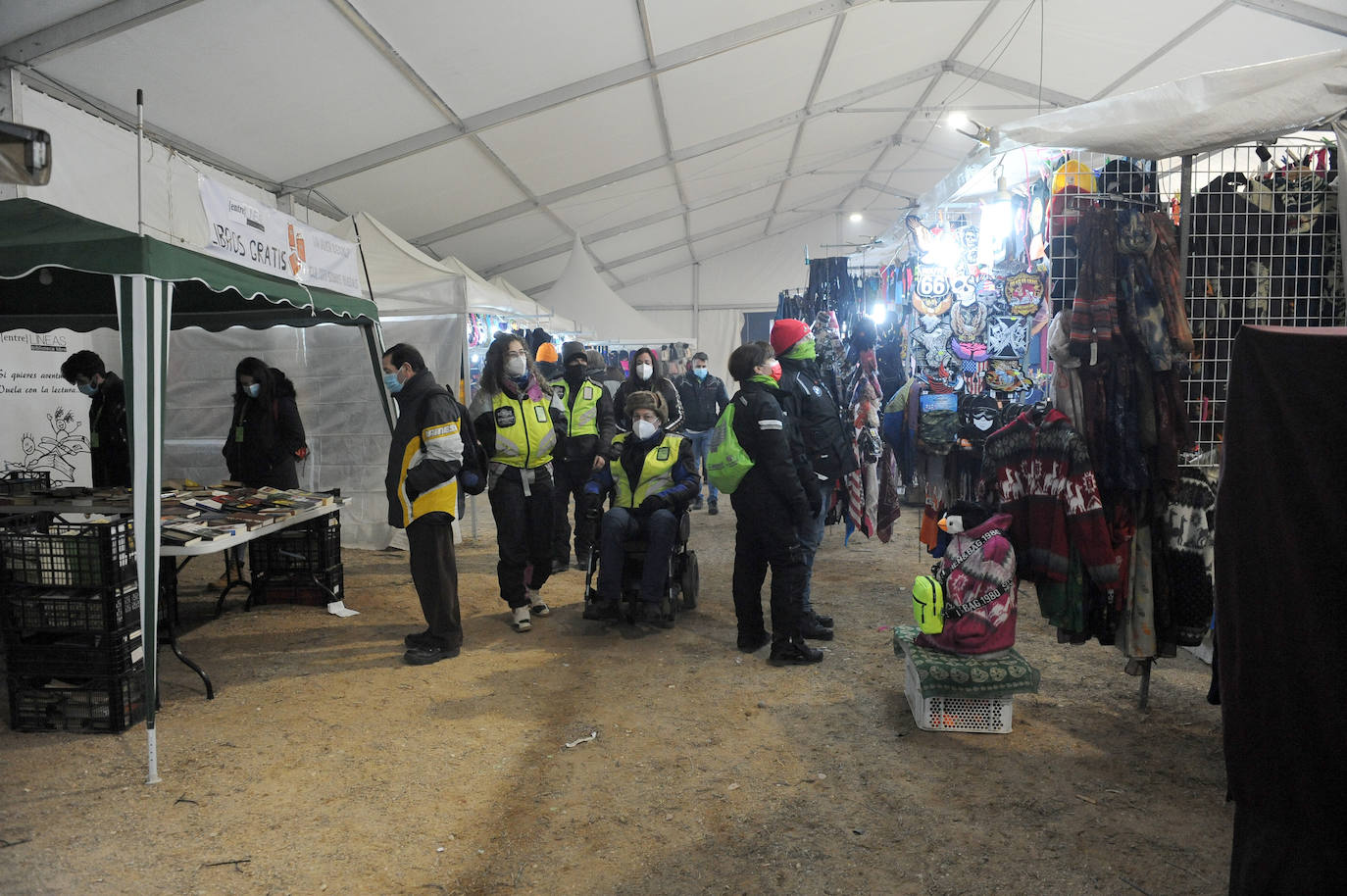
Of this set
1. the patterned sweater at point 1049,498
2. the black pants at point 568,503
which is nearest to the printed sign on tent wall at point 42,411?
the black pants at point 568,503

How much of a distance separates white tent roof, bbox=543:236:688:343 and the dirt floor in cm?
816

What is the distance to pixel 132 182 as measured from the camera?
21.0 feet

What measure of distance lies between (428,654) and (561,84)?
5.91 metres

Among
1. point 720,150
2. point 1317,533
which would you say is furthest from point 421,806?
point 720,150

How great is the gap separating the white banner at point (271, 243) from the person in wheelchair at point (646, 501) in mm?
2042

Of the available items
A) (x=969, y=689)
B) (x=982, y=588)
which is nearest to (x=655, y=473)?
(x=982, y=588)

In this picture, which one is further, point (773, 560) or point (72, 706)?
point (773, 560)

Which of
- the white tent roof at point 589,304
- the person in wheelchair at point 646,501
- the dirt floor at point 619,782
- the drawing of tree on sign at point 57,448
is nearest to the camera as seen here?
the dirt floor at point 619,782

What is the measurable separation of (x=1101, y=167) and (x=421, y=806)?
369 cm

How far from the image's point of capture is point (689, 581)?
534 cm

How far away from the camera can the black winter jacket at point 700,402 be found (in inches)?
357

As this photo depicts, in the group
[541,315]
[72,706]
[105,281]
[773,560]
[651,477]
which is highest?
[541,315]

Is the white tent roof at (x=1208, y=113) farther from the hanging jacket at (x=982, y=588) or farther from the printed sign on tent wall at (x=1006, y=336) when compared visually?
the printed sign on tent wall at (x=1006, y=336)

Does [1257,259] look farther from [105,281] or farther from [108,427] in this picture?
[108,427]
